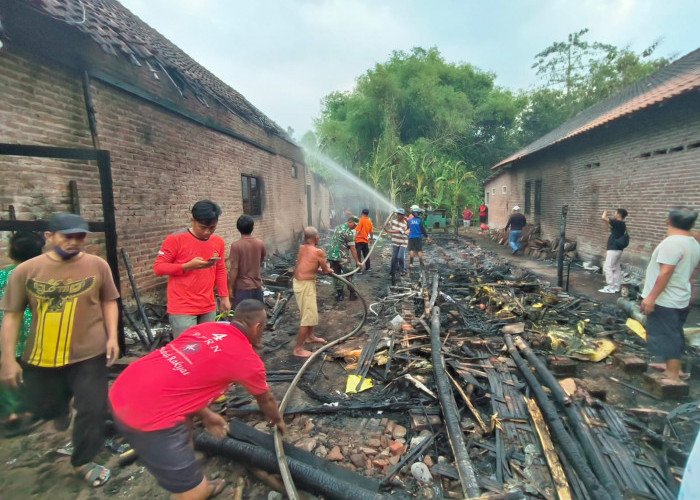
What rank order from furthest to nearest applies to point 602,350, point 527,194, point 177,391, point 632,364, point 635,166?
point 527,194, point 635,166, point 602,350, point 632,364, point 177,391

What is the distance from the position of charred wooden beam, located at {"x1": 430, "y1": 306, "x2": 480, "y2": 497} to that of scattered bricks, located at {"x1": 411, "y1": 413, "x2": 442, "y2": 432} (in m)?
0.12

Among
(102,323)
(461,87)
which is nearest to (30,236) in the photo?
(102,323)

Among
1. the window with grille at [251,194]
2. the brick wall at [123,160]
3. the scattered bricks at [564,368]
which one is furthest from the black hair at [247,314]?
the window with grille at [251,194]

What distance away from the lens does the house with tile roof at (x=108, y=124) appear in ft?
12.5

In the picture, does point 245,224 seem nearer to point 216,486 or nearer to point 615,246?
point 216,486

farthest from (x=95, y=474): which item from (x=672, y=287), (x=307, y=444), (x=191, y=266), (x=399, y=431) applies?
(x=672, y=287)

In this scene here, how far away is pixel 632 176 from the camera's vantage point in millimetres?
8633

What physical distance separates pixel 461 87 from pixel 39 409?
37930 millimetres

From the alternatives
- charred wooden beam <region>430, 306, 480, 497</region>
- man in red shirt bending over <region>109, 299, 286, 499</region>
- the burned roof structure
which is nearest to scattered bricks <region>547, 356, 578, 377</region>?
charred wooden beam <region>430, 306, 480, 497</region>

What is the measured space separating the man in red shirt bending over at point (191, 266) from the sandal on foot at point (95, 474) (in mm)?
1193

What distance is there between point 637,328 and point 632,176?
558 cm

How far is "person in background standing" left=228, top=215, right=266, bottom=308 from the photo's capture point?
4.32 metres

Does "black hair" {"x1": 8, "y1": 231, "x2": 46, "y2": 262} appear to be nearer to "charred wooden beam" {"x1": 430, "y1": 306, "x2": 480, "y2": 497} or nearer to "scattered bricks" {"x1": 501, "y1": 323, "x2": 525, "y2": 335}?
"charred wooden beam" {"x1": 430, "y1": 306, "x2": 480, "y2": 497}

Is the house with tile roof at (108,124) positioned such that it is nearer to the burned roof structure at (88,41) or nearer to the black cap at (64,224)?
the burned roof structure at (88,41)
